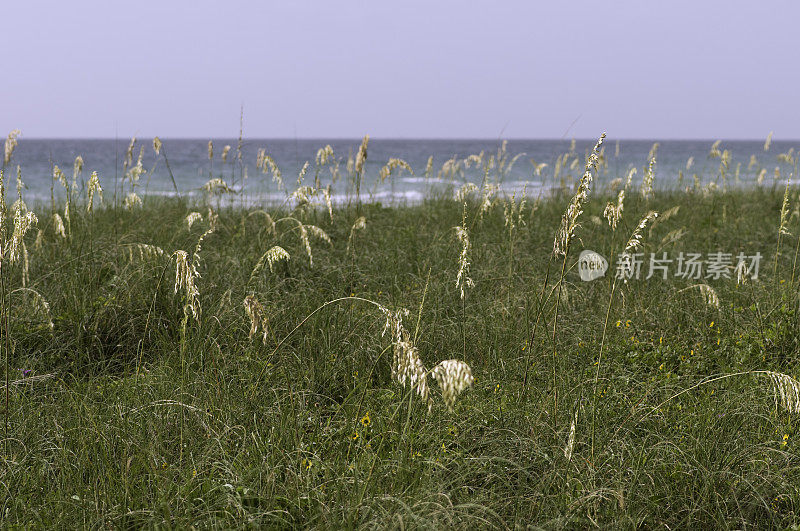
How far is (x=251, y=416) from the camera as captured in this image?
2359mm

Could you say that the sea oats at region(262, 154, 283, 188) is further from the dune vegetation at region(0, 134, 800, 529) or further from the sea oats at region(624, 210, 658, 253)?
the sea oats at region(624, 210, 658, 253)

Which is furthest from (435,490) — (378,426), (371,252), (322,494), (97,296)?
(371,252)

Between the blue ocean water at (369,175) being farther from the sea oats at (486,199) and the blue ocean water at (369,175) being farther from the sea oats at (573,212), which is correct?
the sea oats at (573,212)

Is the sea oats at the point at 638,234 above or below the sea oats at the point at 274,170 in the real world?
below

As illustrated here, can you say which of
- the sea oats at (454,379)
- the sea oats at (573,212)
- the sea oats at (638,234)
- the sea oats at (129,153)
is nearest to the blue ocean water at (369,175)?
the sea oats at (129,153)

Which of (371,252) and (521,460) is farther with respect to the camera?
(371,252)

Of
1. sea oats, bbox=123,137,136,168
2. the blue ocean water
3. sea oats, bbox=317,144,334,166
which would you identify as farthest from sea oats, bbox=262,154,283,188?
sea oats, bbox=123,137,136,168

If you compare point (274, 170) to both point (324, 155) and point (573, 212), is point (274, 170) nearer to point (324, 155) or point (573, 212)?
point (324, 155)

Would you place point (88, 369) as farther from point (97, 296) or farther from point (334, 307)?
point (334, 307)

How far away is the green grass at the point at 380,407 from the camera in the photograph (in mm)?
1867

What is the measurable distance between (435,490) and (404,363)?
64 centimetres

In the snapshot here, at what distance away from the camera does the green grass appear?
187cm

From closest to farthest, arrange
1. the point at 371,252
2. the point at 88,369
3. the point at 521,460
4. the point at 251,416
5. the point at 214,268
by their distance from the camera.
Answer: the point at 521,460
the point at 251,416
the point at 88,369
the point at 214,268
the point at 371,252

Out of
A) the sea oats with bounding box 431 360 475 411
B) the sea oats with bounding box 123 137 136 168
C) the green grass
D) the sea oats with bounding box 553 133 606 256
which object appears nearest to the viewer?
the sea oats with bounding box 431 360 475 411
